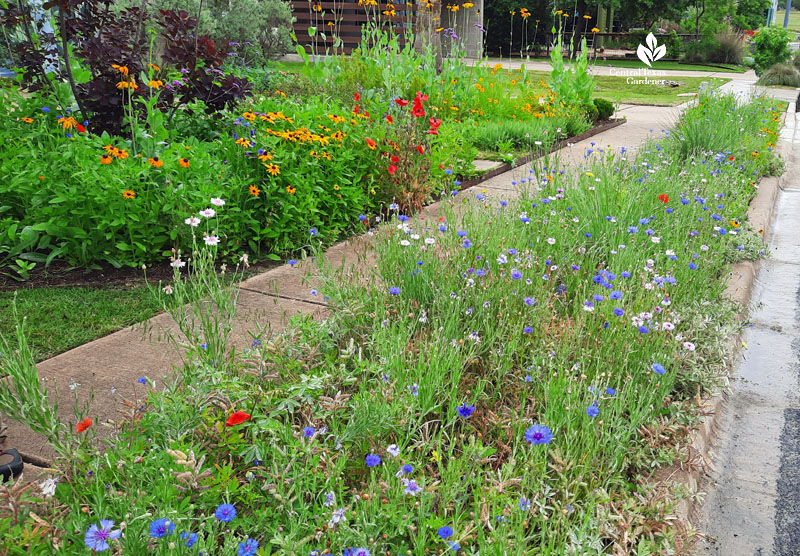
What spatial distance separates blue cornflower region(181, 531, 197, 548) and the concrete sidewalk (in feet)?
1.80

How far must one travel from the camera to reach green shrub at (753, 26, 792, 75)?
66.5 feet

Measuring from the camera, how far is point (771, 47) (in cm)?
Result: 2052

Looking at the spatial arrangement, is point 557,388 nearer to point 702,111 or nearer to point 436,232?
point 436,232

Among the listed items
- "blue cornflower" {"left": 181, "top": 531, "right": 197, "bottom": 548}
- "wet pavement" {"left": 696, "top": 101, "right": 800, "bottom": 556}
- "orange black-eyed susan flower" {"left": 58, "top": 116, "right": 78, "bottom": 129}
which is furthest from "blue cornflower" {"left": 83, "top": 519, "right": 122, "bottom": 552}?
"orange black-eyed susan flower" {"left": 58, "top": 116, "right": 78, "bottom": 129}

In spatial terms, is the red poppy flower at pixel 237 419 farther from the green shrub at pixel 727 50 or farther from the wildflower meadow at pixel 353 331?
the green shrub at pixel 727 50

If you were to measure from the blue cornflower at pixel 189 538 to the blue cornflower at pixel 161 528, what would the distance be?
47 mm

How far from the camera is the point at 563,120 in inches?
340

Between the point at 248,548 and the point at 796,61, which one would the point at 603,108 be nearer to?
the point at 248,548

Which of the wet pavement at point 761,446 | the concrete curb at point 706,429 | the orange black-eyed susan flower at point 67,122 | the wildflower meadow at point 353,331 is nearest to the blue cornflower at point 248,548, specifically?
the wildflower meadow at point 353,331

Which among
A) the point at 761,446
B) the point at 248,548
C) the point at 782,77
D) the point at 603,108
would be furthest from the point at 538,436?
the point at 782,77

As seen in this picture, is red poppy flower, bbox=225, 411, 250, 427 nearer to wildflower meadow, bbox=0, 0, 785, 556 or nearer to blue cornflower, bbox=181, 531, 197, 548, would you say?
wildflower meadow, bbox=0, 0, 785, 556

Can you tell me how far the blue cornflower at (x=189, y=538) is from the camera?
1.53m

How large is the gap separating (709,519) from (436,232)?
80.3 inches

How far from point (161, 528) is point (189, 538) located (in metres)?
0.10
